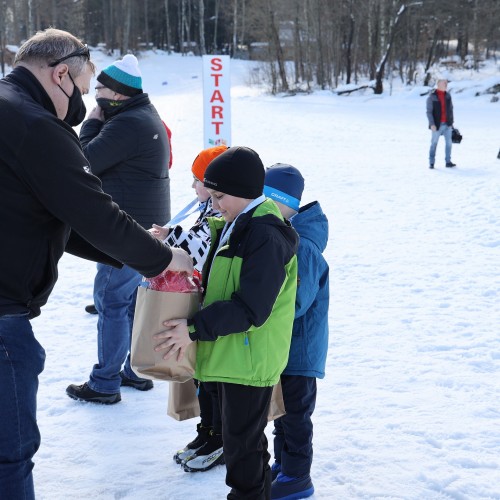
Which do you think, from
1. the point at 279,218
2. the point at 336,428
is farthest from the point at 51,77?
the point at 336,428

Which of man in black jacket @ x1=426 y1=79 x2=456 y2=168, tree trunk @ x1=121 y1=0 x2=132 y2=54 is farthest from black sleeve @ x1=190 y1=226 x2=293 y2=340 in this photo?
tree trunk @ x1=121 y1=0 x2=132 y2=54

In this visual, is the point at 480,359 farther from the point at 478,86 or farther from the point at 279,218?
the point at 478,86

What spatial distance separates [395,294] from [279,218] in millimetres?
3635

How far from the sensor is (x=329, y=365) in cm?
434

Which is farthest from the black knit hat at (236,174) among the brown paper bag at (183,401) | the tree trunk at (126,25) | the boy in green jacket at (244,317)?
the tree trunk at (126,25)

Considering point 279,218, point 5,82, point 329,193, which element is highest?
point 5,82

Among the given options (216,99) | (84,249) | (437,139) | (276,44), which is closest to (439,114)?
(437,139)

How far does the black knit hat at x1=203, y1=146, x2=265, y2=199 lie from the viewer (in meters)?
2.38

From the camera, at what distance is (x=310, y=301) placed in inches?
108

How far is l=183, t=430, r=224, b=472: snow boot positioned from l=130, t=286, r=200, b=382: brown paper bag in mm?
810

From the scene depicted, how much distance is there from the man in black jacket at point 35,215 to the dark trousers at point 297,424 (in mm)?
886

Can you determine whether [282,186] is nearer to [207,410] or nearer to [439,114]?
[207,410]

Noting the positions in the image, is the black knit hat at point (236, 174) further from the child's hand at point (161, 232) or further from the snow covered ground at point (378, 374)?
the snow covered ground at point (378, 374)

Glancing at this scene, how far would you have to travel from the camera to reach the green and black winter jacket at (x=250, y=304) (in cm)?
226
